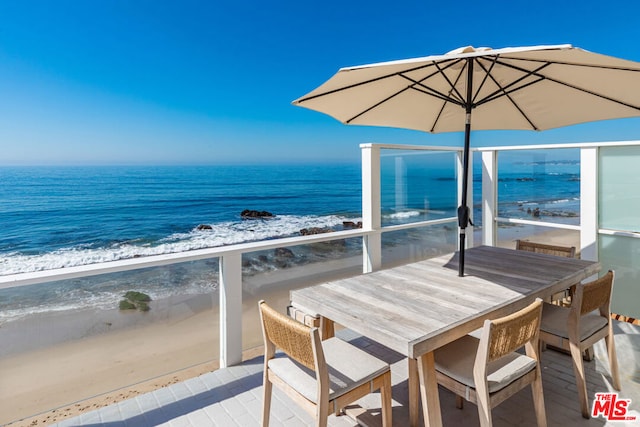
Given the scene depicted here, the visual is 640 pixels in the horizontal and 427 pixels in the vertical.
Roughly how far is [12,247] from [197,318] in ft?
69.4

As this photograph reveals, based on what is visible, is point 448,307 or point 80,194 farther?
point 80,194

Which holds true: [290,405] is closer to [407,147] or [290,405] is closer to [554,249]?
[554,249]

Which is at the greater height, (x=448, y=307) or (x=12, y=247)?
(x=448, y=307)

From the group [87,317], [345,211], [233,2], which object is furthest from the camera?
[345,211]

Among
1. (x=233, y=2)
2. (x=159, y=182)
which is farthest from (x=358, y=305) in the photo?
(x=159, y=182)

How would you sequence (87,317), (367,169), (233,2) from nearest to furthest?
(87,317)
(367,169)
(233,2)

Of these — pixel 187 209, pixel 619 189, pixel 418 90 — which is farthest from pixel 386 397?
pixel 187 209

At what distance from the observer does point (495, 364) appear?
173 cm

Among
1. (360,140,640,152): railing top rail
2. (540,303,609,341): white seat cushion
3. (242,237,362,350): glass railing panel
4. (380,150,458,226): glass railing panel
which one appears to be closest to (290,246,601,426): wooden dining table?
(540,303,609,341): white seat cushion

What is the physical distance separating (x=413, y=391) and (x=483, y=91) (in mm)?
2235

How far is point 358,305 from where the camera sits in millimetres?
1831

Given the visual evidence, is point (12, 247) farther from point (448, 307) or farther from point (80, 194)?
point (448, 307)

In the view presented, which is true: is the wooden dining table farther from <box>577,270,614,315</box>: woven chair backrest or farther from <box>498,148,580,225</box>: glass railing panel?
<box>498,148,580,225</box>: glass railing panel

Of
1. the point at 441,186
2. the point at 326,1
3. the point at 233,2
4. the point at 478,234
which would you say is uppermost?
the point at 233,2
